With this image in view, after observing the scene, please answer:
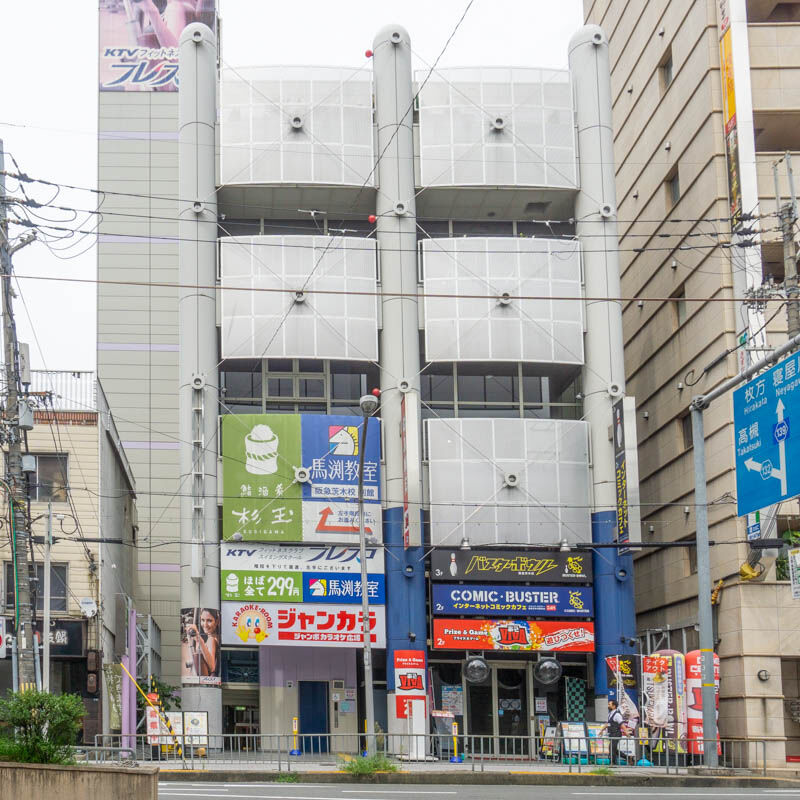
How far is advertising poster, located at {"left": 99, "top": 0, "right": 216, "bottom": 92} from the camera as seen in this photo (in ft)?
238

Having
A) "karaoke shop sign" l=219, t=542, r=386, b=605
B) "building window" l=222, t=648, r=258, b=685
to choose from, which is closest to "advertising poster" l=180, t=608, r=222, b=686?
"karaoke shop sign" l=219, t=542, r=386, b=605

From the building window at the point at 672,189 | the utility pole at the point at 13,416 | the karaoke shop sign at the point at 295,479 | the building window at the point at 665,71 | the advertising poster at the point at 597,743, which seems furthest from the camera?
the building window at the point at 665,71

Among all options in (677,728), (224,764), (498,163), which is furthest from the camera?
(498,163)

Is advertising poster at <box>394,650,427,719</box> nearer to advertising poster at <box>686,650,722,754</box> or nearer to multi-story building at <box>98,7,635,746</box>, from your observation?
multi-story building at <box>98,7,635,746</box>

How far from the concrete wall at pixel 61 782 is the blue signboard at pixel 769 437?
41.7ft

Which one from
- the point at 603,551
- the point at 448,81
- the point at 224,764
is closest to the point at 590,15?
the point at 448,81

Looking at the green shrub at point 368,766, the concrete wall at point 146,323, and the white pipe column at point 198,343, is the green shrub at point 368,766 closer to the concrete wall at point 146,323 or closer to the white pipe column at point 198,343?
the white pipe column at point 198,343

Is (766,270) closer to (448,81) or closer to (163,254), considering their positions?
(448,81)

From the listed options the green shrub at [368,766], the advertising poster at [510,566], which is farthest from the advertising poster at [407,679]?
the green shrub at [368,766]

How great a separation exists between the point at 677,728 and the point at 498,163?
20038mm

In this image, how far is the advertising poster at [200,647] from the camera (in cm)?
4119

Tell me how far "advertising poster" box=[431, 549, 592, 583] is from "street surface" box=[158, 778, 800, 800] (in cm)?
1469

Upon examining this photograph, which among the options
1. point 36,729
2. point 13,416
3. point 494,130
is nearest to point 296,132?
point 494,130

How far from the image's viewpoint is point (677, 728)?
117 feet
